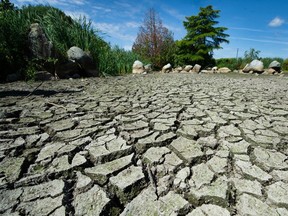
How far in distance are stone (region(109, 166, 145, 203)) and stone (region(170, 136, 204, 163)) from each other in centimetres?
36

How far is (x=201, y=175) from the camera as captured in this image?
4.14ft

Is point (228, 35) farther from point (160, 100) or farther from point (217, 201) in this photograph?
point (217, 201)

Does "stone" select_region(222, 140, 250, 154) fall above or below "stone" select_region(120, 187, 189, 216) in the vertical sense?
above

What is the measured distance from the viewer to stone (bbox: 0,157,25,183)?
1.21 meters

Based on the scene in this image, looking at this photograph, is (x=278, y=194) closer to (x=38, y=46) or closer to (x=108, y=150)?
(x=108, y=150)

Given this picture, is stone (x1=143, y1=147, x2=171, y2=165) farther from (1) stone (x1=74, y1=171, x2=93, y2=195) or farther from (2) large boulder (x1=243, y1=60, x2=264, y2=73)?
(2) large boulder (x1=243, y1=60, x2=264, y2=73)

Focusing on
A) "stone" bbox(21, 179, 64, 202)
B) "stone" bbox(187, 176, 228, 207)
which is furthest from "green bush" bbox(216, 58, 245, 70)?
"stone" bbox(21, 179, 64, 202)

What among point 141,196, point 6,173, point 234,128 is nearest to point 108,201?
point 141,196

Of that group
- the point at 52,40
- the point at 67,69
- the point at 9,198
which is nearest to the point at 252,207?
the point at 9,198

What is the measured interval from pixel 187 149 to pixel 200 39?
13.6 m

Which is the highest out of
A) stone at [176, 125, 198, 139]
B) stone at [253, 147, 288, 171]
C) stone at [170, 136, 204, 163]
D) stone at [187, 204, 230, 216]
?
stone at [176, 125, 198, 139]

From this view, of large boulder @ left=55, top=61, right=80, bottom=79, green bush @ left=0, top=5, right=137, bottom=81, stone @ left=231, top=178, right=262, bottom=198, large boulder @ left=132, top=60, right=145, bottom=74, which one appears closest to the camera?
stone @ left=231, top=178, right=262, bottom=198

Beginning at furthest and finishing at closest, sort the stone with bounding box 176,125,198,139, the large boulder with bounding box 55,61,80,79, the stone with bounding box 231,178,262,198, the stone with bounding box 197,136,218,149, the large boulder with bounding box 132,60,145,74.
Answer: the large boulder with bounding box 132,60,145,74, the large boulder with bounding box 55,61,80,79, the stone with bounding box 176,125,198,139, the stone with bounding box 197,136,218,149, the stone with bounding box 231,178,262,198

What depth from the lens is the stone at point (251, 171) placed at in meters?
1.23
